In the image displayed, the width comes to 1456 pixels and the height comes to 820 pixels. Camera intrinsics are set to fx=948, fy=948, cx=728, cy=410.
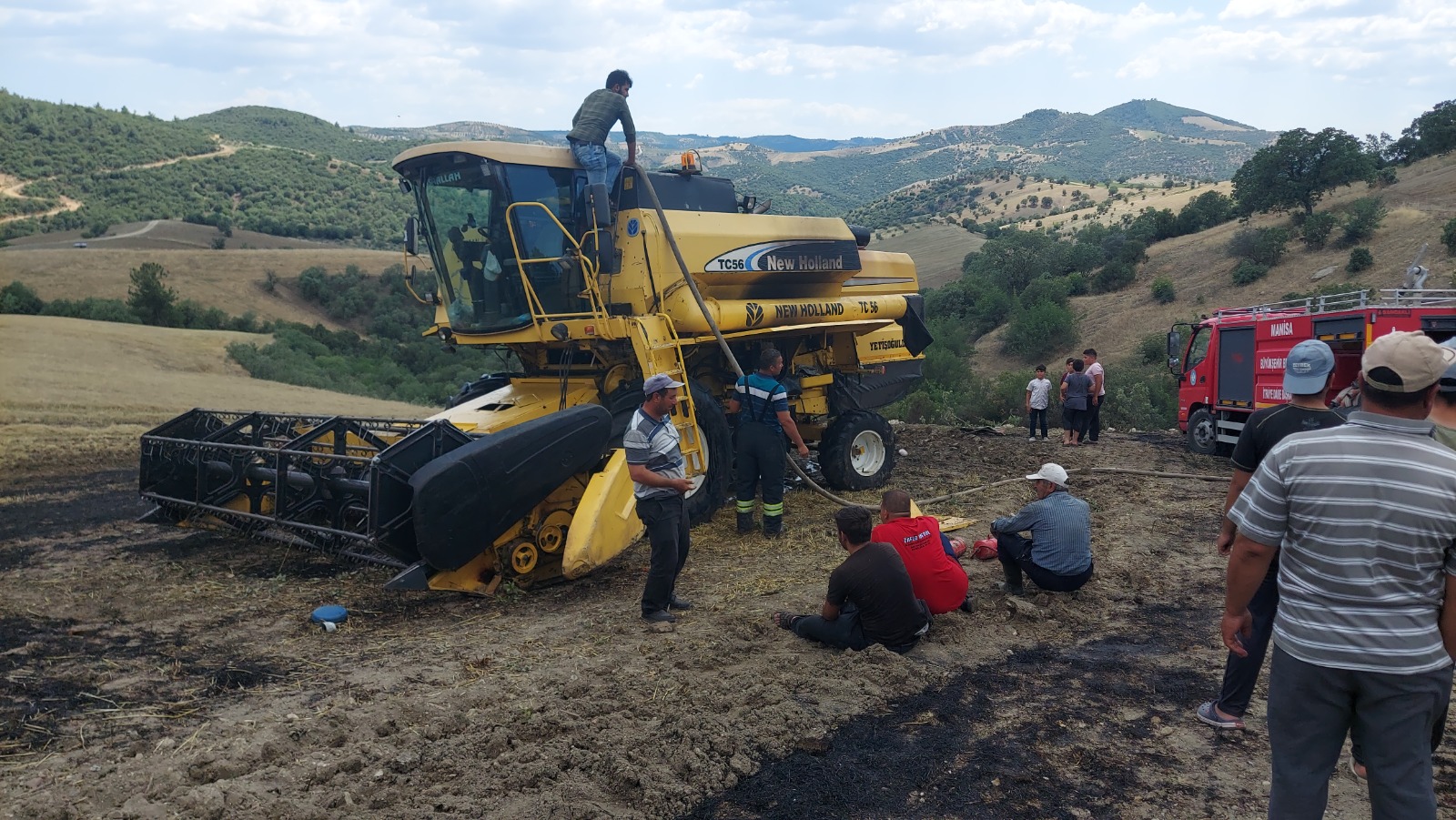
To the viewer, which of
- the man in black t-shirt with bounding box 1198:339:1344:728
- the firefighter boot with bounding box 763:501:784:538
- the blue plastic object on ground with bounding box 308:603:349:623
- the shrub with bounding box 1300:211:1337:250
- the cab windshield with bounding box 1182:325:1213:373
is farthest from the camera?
the shrub with bounding box 1300:211:1337:250

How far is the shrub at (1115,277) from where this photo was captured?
35312 mm

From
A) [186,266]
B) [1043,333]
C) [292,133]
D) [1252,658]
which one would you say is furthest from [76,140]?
[1252,658]

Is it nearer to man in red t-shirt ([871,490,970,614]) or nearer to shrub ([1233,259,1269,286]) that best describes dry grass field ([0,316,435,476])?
man in red t-shirt ([871,490,970,614])

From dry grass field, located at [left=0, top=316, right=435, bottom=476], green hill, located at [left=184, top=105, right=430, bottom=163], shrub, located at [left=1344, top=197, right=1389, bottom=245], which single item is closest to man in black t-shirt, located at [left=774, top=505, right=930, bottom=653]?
dry grass field, located at [left=0, top=316, right=435, bottom=476]

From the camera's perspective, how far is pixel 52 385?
18.8m

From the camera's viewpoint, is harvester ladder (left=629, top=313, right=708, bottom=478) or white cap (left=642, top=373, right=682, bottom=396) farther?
harvester ladder (left=629, top=313, right=708, bottom=478)

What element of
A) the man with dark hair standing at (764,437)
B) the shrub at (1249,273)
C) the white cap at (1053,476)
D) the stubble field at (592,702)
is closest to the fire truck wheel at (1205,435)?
the stubble field at (592,702)

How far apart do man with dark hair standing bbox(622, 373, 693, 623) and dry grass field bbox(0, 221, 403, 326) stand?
134 ft

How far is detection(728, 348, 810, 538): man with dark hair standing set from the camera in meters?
8.30

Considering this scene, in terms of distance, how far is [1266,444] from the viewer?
4.17 m

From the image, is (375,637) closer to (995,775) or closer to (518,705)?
(518,705)

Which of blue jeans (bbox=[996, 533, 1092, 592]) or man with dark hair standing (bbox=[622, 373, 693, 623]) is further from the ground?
man with dark hair standing (bbox=[622, 373, 693, 623])

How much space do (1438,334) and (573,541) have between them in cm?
1016

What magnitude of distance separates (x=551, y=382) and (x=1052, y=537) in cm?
494
